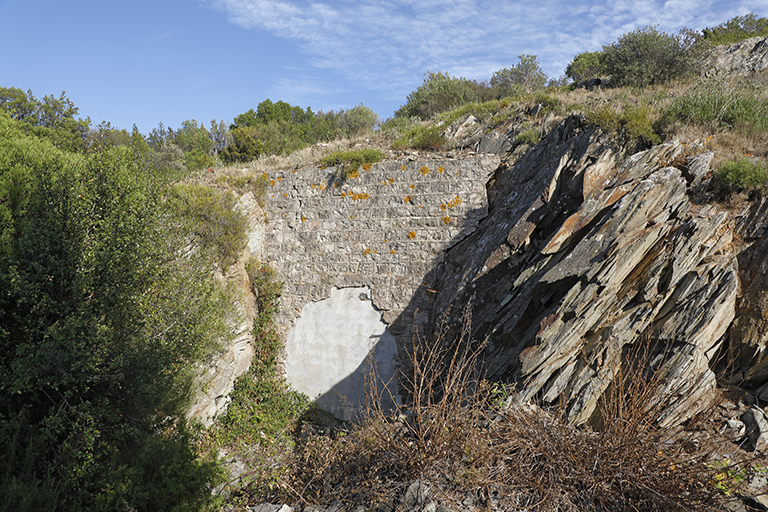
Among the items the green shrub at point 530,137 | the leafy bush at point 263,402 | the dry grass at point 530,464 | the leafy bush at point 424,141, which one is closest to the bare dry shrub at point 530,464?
the dry grass at point 530,464

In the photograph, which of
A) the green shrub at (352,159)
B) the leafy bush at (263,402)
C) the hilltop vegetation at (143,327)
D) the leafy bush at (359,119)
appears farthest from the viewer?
the leafy bush at (359,119)

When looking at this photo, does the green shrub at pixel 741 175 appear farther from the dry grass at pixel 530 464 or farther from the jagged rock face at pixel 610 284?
the dry grass at pixel 530 464

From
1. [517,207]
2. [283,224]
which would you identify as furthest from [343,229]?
[517,207]

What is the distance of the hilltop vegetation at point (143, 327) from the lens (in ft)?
16.1

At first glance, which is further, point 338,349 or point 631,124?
point 338,349

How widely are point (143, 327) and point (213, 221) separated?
3.25m

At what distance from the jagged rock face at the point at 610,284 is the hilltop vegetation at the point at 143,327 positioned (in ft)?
2.19

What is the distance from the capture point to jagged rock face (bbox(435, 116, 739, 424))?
4.63 metres

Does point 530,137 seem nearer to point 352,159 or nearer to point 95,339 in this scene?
point 352,159

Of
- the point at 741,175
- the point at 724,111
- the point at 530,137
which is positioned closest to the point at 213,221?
the point at 530,137

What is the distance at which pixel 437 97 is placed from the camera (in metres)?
17.3

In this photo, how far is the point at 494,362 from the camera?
576 cm

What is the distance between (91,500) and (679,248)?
25.8 ft

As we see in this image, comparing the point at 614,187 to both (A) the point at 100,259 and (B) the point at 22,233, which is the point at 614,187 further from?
(B) the point at 22,233
